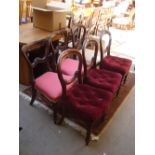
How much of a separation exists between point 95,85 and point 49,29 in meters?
1.06

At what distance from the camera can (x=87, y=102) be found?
71.5 inches

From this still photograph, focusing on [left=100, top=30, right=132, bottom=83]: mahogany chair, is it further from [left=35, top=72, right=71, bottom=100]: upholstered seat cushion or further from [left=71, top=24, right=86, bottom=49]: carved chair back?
[left=35, top=72, right=71, bottom=100]: upholstered seat cushion

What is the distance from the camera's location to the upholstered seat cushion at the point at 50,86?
75.3 inches

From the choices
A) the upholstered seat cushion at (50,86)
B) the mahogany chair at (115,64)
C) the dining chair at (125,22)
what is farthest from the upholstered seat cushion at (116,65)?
the dining chair at (125,22)

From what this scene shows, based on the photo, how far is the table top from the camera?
8.02ft

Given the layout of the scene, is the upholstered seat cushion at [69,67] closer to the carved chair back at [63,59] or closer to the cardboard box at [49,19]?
the carved chair back at [63,59]

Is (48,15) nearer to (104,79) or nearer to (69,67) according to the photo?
(69,67)

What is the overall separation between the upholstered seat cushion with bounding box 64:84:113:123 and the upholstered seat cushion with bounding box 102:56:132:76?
0.61 meters

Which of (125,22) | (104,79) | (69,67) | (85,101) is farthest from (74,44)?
(125,22)

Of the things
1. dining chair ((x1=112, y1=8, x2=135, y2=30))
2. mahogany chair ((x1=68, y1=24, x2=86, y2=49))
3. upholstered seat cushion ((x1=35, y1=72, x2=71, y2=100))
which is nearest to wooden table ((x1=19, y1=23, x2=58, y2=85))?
mahogany chair ((x1=68, y1=24, x2=86, y2=49))

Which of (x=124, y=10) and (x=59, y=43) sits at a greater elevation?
(x=124, y=10)

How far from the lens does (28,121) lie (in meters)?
2.09
